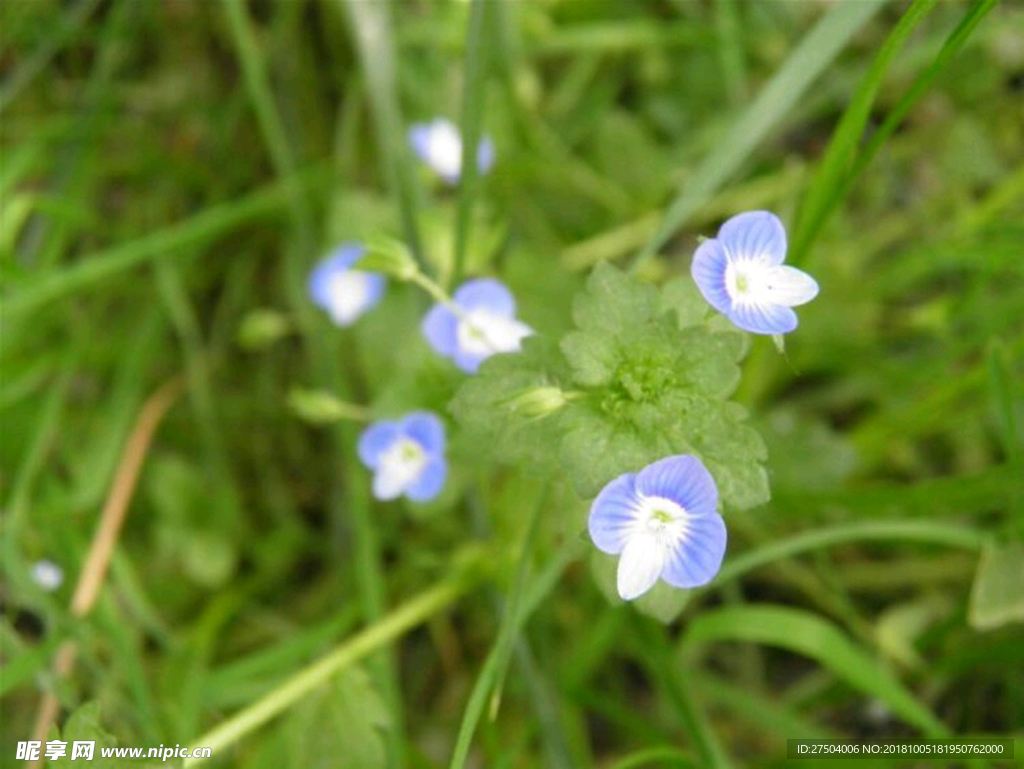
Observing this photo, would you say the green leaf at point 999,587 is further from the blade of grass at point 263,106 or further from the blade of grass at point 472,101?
the blade of grass at point 263,106

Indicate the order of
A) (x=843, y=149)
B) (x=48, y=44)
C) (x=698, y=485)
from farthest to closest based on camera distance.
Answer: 1. (x=48, y=44)
2. (x=843, y=149)
3. (x=698, y=485)

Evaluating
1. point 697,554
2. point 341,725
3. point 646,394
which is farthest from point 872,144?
point 341,725

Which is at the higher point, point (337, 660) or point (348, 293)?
point (348, 293)

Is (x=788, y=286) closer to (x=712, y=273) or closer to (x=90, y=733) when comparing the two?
(x=712, y=273)

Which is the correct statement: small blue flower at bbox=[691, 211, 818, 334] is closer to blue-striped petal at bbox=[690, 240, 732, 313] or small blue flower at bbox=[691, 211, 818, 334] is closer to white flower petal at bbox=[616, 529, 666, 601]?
blue-striped petal at bbox=[690, 240, 732, 313]

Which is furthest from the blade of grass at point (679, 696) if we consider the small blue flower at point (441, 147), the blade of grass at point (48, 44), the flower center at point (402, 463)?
the blade of grass at point (48, 44)

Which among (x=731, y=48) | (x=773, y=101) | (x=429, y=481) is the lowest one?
(x=429, y=481)

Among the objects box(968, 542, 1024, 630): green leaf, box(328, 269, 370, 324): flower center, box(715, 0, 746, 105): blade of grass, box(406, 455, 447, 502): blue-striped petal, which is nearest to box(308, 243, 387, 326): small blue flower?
box(328, 269, 370, 324): flower center
